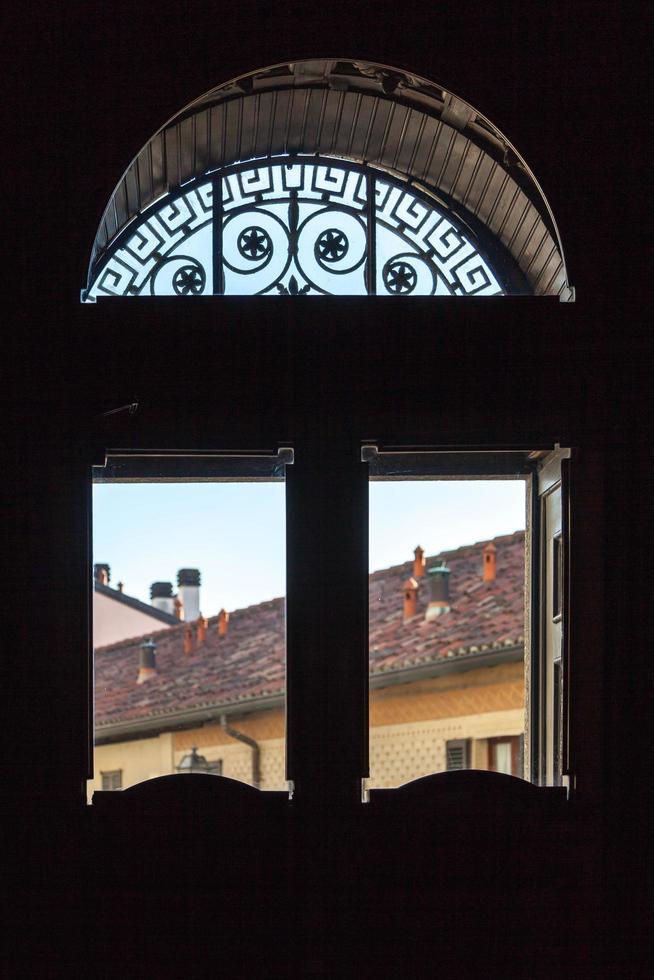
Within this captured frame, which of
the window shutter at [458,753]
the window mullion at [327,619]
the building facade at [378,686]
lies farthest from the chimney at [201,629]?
the window shutter at [458,753]

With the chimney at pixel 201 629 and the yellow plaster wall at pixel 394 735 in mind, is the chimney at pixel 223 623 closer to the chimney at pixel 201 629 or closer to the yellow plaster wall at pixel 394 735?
the chimney at pixel 201 629

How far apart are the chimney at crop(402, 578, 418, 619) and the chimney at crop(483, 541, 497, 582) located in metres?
0.26

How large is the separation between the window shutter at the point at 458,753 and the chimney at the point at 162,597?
1040 millimetres

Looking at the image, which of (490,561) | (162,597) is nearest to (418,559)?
(490,561)

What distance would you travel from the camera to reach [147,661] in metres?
4.11

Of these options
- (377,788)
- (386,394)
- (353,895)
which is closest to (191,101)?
(386,394)

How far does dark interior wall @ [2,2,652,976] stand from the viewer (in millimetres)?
3939

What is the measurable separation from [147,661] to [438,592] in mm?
1017

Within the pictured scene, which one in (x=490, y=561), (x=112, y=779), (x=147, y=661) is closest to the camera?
(x=112, y=779)

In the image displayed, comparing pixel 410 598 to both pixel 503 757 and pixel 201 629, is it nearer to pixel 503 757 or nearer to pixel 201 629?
pixel 503 757

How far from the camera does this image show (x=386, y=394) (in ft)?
13.7

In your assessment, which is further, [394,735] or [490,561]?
[490,561]

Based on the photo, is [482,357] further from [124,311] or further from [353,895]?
[353,895]

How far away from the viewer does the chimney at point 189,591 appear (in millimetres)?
4129
